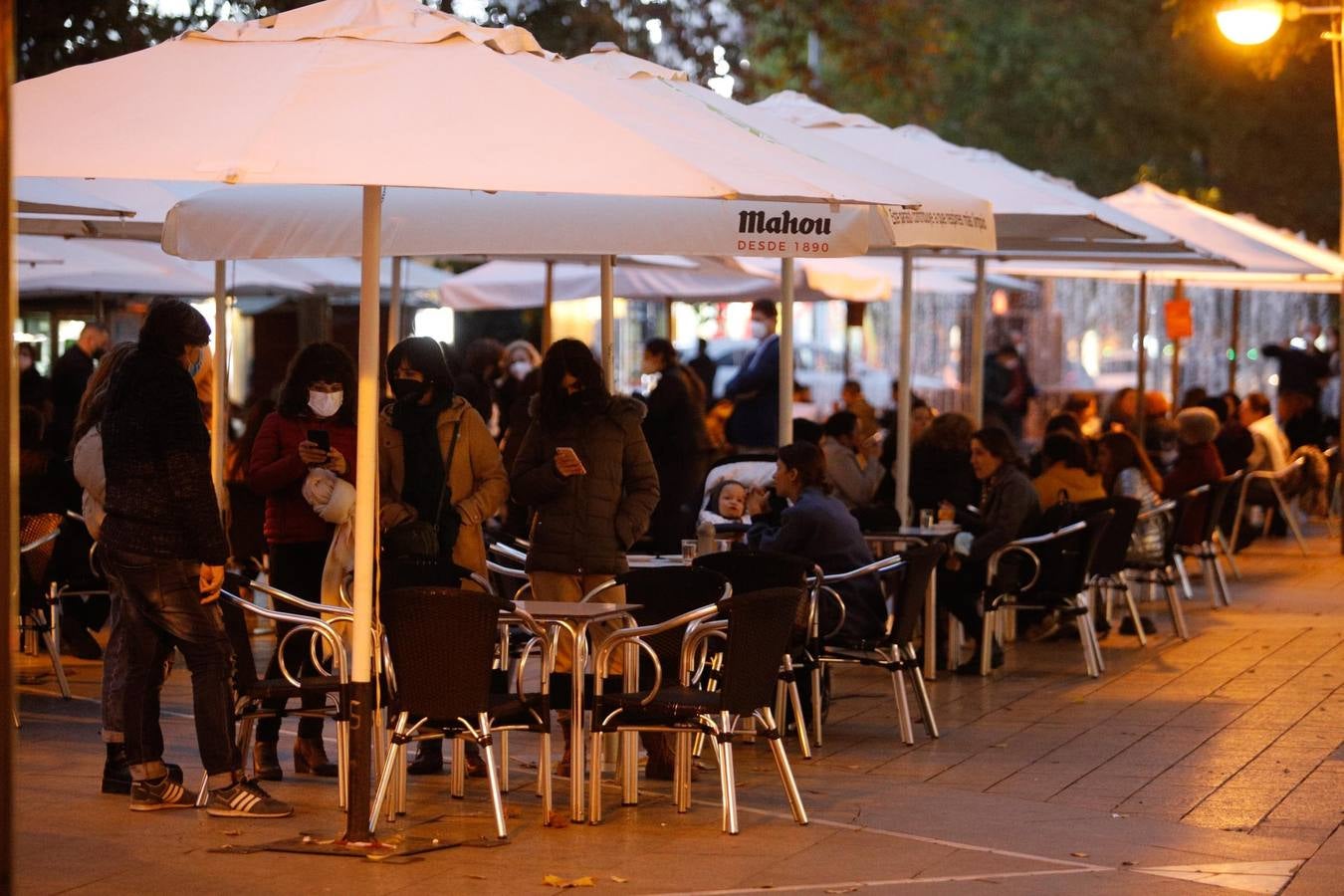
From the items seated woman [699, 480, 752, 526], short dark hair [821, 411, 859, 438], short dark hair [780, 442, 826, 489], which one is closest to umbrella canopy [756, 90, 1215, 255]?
short dark hair [821, 411, 859, 438]

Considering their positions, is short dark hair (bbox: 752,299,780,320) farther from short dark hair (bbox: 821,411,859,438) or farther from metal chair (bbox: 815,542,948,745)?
metal chair (bbox: 815,542,948,745)

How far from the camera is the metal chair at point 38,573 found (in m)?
10.3

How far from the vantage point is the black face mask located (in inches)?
345

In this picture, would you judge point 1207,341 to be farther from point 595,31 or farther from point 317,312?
point 595,31

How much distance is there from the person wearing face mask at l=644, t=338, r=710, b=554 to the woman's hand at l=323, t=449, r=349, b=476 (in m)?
6.22

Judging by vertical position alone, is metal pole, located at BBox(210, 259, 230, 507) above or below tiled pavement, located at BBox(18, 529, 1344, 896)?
above

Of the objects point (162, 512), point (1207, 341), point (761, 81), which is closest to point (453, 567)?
point (162, 512)

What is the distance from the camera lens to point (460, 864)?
7.11 meters

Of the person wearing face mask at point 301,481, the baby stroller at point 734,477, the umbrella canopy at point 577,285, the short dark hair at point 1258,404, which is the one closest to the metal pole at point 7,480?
the person wearing face mask at point 301,481

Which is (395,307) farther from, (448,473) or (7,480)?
(7,480)

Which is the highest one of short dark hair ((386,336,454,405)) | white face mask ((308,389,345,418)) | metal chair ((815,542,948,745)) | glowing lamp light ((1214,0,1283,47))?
glowing lamp light ((1214,0,1283,47))

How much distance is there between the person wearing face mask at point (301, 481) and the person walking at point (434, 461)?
183 mm

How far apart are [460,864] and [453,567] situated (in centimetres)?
156

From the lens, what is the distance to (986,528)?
1203cm
